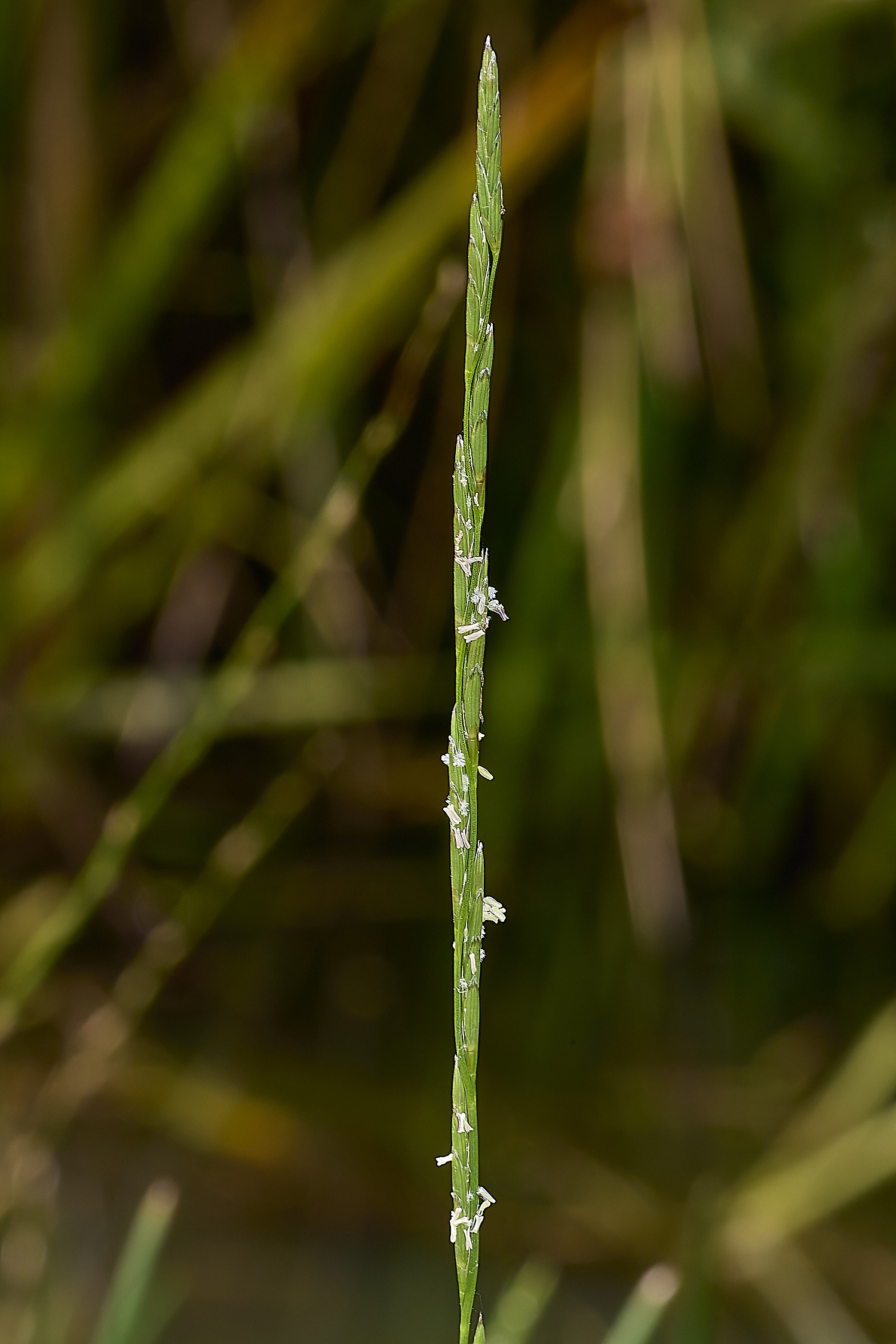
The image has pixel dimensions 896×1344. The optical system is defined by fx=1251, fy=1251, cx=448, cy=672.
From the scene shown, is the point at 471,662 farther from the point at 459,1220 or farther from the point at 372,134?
the point at 372,134

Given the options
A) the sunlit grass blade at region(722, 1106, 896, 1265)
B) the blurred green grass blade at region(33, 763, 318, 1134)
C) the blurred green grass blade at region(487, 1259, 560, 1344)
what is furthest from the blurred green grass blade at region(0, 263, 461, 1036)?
the sunlit grass blade at region(722, 1106, 896, 1265)

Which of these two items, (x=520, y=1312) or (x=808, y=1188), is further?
(x=808, y=1188)

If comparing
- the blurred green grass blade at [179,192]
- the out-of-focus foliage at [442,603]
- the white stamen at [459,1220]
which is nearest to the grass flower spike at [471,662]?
the white stamen at [459,1220]

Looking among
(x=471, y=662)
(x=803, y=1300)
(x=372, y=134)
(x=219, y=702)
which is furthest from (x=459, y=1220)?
(x=372, y=134)

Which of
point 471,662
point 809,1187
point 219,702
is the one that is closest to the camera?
point 471,662

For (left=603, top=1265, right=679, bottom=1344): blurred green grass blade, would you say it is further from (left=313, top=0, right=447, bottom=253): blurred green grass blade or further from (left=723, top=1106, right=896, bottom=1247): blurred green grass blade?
(left=313, top=0, right=447, bottom=253): blurred green grass blade

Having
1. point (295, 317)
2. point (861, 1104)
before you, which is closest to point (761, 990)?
point (861, 1104)

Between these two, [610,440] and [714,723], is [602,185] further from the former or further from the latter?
[714,723]
